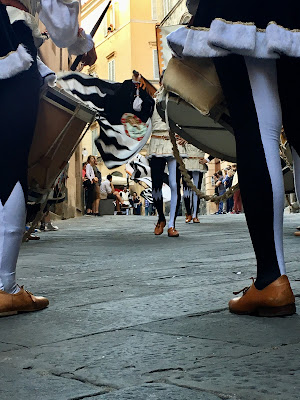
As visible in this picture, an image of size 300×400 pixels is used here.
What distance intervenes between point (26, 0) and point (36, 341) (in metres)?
1.38

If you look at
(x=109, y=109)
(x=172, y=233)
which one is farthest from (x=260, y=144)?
(x=109, y=109)

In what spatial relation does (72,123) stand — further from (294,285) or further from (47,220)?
(47,220)

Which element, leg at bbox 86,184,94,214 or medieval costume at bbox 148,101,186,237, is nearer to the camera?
medieval costume at bbox 148,101,186,237

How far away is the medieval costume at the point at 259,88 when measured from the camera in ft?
7.86

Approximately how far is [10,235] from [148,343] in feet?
3.05

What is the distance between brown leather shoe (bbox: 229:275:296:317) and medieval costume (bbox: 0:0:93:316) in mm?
819

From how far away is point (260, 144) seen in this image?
97.2 inches

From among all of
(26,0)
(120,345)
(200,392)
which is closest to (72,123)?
(26,0)

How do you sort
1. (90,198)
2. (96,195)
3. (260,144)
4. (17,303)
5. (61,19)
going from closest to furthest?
(260,144) → (17,303) → (61,19) → (96,195) → (90,198)

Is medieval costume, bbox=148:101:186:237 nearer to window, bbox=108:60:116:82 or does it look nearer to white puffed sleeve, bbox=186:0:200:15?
white puffed sleeve, bbox=186:0:200:15

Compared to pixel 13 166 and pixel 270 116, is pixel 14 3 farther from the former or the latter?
pixel 270 116

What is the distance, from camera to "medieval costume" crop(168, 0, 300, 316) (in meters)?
2.40

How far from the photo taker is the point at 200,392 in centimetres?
143

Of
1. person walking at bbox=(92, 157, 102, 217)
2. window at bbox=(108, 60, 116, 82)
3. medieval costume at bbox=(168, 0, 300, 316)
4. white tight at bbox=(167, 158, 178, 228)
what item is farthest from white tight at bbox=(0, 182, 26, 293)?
window at bbox=(108, 60, 116, 82)
